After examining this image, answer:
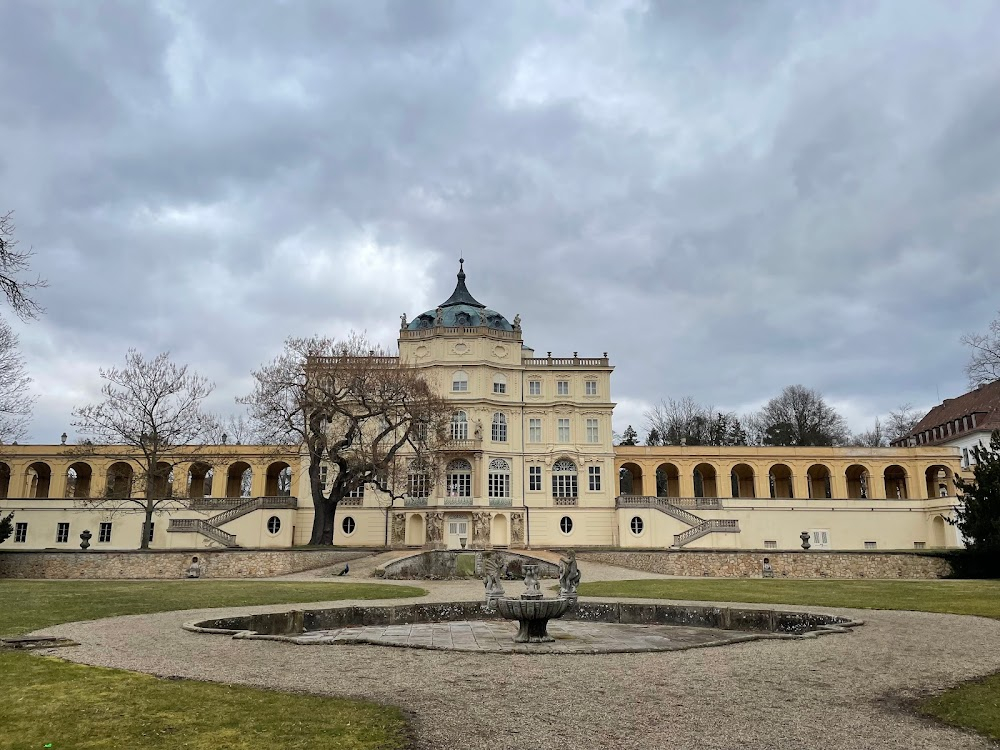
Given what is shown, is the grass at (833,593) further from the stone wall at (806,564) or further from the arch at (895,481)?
the arch at (895,481)

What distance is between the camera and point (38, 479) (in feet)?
192

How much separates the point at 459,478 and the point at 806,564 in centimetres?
2213

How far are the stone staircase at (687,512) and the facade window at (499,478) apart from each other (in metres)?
7.40

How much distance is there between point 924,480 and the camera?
5634 cm

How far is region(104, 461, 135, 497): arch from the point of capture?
51781 millimetres

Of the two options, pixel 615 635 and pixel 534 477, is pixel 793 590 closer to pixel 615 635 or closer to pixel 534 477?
pixel 615 635

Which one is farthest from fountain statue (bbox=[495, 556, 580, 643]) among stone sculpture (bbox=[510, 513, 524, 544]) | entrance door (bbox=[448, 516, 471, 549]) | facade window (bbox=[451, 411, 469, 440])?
facade window (bbox=[451, 411, 469, 440])

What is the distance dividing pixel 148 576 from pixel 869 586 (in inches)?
1172

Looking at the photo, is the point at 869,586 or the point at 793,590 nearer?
the point at 793,590

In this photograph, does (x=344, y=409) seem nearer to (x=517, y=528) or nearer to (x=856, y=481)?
(x=517, y=528)

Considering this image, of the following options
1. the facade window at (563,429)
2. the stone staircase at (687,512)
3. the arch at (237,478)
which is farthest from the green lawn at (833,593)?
the arch at (237,478)

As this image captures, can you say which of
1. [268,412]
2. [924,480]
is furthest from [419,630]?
[924,480]

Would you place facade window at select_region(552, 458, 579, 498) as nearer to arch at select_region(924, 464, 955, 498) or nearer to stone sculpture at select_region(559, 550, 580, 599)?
arch at select_region(924, 464, 955, 498)

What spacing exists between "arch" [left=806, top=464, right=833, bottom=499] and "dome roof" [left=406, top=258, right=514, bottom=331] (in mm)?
27697
